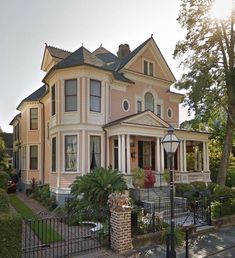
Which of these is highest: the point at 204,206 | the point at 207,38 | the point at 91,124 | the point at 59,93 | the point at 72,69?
the point at 207,38

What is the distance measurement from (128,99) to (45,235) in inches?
474

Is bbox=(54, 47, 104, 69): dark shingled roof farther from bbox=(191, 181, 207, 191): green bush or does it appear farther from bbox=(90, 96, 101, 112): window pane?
bbox=(191, 181, 207, 191): green bush

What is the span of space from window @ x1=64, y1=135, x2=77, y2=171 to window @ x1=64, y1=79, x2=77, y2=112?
176cm

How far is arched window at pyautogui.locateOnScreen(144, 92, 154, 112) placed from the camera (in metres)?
21.9

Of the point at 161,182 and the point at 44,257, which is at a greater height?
the point at 161,182

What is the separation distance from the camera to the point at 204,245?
10492 mm

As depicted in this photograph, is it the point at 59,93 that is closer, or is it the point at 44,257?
the point at 44,257

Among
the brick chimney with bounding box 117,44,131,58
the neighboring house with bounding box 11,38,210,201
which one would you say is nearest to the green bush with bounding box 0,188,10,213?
the neighboring house with bounding box 11,38,210,201

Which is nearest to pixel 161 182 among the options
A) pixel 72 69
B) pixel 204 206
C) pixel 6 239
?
pixel 204 206

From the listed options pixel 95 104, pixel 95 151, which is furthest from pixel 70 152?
pixel 95 104

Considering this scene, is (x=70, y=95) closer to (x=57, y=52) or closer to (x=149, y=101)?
(x=57, y=52)

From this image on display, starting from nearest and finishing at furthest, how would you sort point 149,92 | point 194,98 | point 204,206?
point 204,206, point 194,98, point 149,92

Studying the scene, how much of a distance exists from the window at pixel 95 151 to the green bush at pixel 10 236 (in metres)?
10.2

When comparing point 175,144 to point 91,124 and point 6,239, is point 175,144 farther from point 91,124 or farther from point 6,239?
point 91,124
